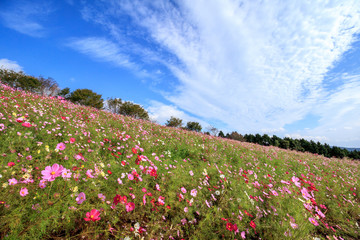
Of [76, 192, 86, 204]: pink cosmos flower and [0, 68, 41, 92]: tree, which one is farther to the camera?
[0, 68, 41, 92]: tree

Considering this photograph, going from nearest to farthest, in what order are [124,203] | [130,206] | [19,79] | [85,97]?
[130,206]
[124,203]
[19,79]
[85,97]

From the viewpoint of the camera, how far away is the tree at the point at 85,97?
36.5 m

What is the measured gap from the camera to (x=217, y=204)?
8.93ft

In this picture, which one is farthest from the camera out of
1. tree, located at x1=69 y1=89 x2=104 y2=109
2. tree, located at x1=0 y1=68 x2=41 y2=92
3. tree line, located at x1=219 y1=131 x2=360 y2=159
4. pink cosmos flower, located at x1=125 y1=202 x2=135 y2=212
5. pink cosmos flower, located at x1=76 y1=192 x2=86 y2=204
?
tree, located at x1=69 y1=89 x2=104 y2=109

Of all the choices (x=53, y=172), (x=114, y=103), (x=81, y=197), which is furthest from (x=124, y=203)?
(x=114, y=103)

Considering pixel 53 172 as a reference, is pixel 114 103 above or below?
above

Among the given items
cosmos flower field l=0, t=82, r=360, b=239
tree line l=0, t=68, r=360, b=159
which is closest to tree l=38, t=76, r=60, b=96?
tree line l=0, t=68, r=360, b=159

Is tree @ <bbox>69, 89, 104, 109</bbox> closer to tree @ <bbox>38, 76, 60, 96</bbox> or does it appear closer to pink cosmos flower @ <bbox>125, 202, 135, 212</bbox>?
tree @ <bbox>38, 76, 60, 96</bbox>

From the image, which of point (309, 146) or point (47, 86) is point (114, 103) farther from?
point (309, 146)

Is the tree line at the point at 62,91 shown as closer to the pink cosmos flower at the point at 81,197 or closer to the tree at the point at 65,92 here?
the tree at the point at 65,92

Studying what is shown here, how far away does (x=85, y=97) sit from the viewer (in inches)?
1467

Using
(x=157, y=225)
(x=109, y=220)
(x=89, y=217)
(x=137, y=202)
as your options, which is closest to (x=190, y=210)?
(x=157, y=225)

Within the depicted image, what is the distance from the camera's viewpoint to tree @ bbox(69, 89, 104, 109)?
3650 centimetres

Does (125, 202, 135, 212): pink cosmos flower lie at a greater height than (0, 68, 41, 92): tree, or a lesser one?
lesser
